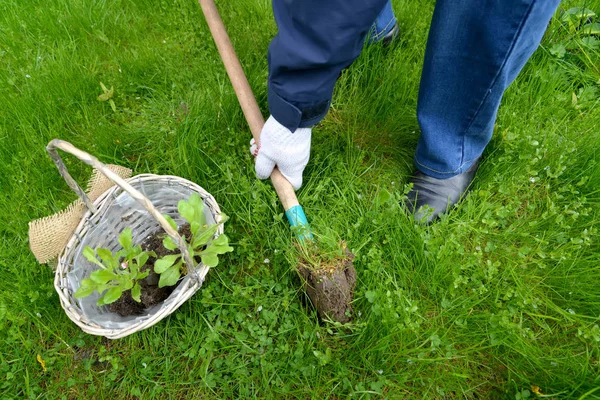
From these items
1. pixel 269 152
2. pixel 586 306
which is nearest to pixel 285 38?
pixel 269 152

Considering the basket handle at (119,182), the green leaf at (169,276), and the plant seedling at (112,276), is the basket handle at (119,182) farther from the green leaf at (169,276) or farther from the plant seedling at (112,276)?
the plant seedling at (112,276)

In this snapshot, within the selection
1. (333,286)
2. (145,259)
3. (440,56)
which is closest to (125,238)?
(145,259)

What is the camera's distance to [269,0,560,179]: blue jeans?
119cm

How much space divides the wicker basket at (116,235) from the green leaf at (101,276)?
17 cm

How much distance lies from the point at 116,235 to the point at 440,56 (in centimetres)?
156

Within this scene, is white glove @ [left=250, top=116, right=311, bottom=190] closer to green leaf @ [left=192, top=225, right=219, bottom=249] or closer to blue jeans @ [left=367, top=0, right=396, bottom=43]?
green leaf @ [left=192, top=225, right=219, bottom=249]

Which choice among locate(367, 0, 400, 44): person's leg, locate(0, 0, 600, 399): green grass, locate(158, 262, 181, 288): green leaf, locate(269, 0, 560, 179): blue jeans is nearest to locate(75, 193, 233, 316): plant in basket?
locate(158, 262, 181, 288): green leaf

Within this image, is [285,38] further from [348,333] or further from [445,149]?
[348,333]

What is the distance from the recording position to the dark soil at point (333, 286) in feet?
5.13

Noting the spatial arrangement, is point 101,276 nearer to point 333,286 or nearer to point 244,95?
point 333,286

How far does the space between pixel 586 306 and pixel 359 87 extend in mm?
1467

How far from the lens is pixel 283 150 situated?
1.66m

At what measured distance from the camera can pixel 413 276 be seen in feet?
5.76

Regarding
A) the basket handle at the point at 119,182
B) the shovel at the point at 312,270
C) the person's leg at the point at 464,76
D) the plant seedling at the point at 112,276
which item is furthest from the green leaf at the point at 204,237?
the person's leg at the point at 464,76
